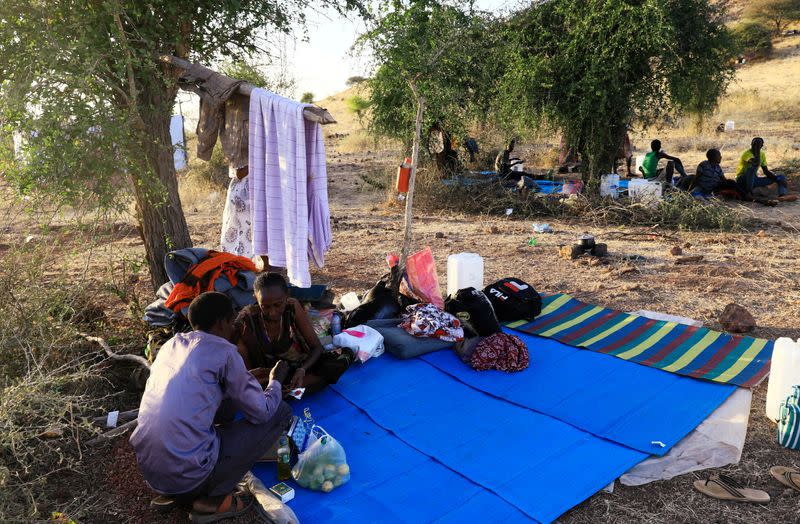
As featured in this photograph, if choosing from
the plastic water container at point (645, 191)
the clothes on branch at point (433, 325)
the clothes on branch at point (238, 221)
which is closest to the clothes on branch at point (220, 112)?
the clothes on branch at point (238, 221)

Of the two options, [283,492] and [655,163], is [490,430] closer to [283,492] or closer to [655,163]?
[283,492]

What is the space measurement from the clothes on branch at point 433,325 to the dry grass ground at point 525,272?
1.83 meters

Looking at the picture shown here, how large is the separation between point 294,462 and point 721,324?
158 inches

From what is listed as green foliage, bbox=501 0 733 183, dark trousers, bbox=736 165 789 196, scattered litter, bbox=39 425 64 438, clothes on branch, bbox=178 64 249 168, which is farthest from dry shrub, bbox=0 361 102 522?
dark trousers, bbox=736 165 789 196

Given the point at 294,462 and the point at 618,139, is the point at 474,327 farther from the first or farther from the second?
the point at 618,139

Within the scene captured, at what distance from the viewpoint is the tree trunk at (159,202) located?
5156 millimetres

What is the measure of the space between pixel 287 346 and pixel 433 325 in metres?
1.23

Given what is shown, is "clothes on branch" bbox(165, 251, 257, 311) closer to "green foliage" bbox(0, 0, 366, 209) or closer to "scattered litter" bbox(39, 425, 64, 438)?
"green foliage" bbox(0, 0, 366, 209)

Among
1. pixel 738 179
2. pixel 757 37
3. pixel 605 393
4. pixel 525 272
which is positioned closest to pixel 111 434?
pixel 605 393

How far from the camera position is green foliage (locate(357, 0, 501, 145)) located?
262 inches

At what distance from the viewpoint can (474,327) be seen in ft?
17.1

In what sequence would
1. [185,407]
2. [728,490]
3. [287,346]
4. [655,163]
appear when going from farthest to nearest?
[655,163] < [287,346] < [728,490] < [185,407]

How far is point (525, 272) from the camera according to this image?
7.30 meters

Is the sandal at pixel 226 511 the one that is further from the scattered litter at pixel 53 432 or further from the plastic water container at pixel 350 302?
the plastic water container at pixel 350 302
